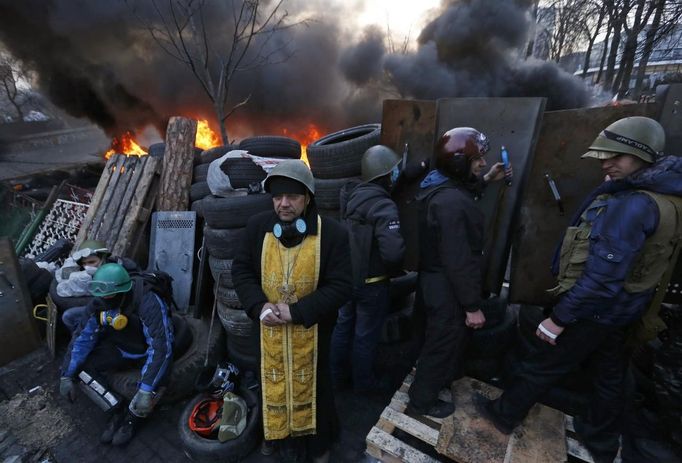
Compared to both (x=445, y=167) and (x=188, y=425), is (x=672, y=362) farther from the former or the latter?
(x=188, y=425)

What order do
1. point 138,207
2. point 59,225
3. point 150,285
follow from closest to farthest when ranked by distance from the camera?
1. point 150,285
2. point 138,207
3. point 59,225

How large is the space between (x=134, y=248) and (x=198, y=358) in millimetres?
2360

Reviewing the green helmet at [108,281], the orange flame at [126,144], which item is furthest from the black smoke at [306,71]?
the green helmet at [108,281]

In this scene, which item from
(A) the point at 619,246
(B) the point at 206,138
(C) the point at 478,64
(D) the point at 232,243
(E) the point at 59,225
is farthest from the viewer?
(C) the point at 478,64

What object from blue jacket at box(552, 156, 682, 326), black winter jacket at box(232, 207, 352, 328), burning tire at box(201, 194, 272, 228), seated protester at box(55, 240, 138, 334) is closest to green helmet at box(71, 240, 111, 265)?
seated protester at box(55, 240, 138, 334)

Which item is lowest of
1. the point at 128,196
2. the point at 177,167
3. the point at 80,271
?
the point at 80,271

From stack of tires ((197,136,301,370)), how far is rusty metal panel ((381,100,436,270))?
1.41m

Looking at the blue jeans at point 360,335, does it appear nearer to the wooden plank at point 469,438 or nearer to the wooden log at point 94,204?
the wooden plank at point 469,438

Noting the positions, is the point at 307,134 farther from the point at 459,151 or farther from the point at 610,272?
the point at 610,272

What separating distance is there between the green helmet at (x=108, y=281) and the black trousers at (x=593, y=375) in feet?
10.1

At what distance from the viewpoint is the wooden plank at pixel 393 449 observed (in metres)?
2.04

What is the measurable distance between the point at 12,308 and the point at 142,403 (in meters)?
2.51

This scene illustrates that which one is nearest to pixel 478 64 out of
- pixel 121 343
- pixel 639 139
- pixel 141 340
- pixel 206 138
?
pixel 206 138

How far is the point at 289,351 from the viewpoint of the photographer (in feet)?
6.61
